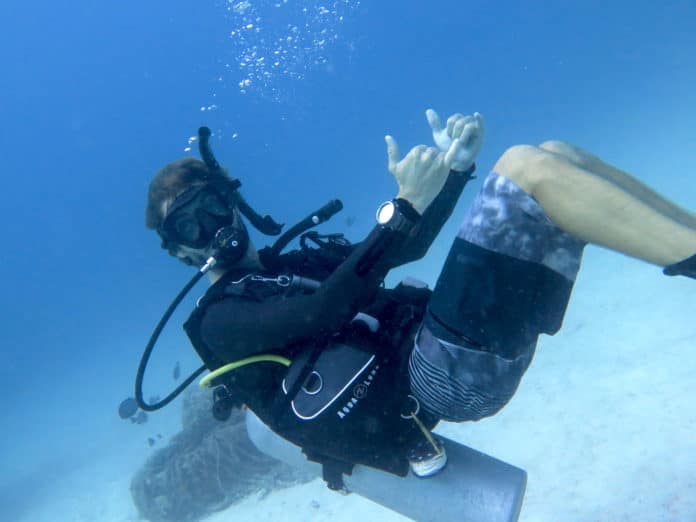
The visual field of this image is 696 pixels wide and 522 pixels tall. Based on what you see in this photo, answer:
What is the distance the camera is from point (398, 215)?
97.6 inches

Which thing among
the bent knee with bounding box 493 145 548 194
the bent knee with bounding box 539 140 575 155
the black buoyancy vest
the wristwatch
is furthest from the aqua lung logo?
the bent knee with bounding box 539 140 575 155

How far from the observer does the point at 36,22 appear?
80312 mm

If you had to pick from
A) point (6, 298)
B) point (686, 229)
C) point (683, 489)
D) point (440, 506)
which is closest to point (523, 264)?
point (686, 229)

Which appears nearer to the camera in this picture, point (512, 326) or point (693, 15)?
point (512, 326)

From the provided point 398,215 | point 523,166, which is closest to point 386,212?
point 398,215

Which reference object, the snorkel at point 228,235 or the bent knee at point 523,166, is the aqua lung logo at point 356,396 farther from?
the bent knee at point 523,166

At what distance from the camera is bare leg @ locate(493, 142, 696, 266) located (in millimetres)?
1974

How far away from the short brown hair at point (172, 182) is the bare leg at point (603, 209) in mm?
2106

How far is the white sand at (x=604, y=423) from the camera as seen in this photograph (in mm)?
4172

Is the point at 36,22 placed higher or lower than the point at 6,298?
higher

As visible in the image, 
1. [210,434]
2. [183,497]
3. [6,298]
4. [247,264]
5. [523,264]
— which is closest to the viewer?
[523,264]

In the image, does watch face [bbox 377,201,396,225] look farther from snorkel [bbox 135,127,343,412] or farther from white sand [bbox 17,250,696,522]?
white sand [bbox 17,250,696,522]

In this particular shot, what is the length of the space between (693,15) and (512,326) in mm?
44213

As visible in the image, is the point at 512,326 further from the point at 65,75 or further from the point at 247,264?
the point at 65,75
